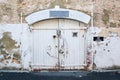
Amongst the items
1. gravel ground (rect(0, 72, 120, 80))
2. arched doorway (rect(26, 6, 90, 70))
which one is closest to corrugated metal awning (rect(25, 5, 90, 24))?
arched doorway (rect(26, 6, 90, 70))

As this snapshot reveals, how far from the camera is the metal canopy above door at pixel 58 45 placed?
44.1 feet

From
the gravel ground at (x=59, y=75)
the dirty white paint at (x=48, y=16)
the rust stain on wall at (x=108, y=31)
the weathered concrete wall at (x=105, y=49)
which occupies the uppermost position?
the dirty white paint at (x=48, y=16)

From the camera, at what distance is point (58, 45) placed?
13.5 meters

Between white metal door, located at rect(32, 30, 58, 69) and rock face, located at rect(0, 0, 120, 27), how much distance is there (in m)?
0.98

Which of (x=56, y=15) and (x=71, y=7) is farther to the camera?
(x=71, y=7)

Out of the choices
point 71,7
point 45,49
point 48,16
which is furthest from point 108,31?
point 45,49

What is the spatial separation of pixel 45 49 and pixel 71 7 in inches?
76.9

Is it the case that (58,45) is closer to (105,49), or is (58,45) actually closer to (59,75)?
(59,75)

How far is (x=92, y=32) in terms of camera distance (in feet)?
43.9

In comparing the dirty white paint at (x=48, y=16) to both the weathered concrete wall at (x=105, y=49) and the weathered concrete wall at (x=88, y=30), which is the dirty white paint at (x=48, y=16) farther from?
the weathered concrete wall at (x=105, y=49)

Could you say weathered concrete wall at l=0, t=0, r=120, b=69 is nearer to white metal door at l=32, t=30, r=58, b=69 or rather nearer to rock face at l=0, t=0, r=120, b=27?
rock face at l=0, t=0, r=120, b=27

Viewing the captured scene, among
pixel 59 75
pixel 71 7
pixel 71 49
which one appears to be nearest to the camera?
pixel 59 75

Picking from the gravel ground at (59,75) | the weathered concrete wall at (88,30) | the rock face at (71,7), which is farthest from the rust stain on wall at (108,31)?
the gravel ground at (59,75)

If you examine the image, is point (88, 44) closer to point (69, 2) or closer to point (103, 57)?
point (103, 57)
